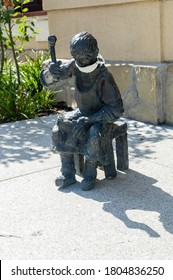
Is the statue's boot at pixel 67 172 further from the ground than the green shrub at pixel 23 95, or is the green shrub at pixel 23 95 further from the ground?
the green shrub at pixel 23 95

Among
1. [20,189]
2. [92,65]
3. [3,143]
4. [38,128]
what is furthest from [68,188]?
[38,128]

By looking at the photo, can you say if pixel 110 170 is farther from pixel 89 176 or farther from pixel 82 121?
pixel 82 121

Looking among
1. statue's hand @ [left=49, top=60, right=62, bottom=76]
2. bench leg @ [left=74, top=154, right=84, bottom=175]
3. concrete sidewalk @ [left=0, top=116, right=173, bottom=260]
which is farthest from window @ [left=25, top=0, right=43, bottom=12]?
bench leg @ [left=74, top=154, right=84, bottom=175]

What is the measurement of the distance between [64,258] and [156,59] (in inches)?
129

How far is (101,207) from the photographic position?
323 centimetres

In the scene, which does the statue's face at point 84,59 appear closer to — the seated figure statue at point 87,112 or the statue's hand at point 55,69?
the seated figure statue at point 87,112

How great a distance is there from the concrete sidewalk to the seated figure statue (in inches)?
8.0

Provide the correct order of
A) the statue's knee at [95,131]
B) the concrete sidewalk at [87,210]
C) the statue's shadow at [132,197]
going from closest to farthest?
1. the concrete sidewalk at [87,210]
2. the statue's shadow at [132,197]
3. the statue's knee at [95,131]

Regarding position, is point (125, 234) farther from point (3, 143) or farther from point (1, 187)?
point (3, 143)

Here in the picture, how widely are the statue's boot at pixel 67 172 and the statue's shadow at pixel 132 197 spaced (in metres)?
0.05

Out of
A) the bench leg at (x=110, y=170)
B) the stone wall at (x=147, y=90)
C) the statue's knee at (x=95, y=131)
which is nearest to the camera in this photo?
the statue's knee at (x=95, y=131)

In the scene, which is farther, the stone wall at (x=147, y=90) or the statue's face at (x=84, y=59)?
the stone wall at (x=147, y=90)

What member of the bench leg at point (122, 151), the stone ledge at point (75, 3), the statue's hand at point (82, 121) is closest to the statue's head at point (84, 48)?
the statue's hand at point (82, 121)

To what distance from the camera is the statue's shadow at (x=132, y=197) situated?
299cm
